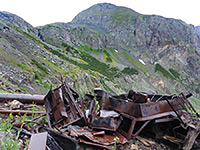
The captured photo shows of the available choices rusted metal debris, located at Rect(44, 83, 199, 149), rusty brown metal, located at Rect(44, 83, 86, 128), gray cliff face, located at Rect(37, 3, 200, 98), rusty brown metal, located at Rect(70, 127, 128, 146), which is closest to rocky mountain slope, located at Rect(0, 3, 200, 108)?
gray cliff face, located at Rect(37, 3, 200, 98)

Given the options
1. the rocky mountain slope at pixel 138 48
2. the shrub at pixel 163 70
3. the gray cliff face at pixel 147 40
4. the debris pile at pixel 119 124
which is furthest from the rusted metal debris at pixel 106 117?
the shrub at pixel 163 70

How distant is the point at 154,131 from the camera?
4.07 m

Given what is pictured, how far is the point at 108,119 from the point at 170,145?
186 cm

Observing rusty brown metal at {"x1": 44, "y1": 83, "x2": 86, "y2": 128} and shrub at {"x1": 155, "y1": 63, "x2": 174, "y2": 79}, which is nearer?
rusty brown metal at {"x1": 44, "y1": 83, "x2": 86, "y2": 128}

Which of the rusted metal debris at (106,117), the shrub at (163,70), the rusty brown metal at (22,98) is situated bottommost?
the shrub at (163,70)

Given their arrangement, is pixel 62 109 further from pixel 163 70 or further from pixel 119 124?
pixel 163 70

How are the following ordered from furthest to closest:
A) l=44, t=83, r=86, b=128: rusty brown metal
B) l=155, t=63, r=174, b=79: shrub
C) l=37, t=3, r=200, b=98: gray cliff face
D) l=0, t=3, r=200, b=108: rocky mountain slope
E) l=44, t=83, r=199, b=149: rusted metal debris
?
l=37, t=3, r=200, b=98: gray cliff face, l=155, t=63, r=174, b=79: shrub, l=0, t=3, r=200, b=108: rocky mountain slope, l=44, t=83, r=86, b=128: rusty brown metal, l=44, t=83, r=199, b=149: rusted metal debris

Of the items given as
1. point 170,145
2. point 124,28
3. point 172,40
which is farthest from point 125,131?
point 124,28

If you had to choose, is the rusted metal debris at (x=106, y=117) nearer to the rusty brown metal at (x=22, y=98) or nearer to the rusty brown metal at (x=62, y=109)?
the rusty brown metal at (x=62, y=109)

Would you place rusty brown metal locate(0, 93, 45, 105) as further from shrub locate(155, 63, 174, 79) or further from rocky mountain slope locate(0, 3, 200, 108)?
shrub locate(155, 63, 174, 79)

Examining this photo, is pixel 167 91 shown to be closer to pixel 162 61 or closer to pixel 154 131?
pixel 162 61

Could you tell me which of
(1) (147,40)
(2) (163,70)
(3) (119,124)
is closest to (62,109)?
(3) (119,124)

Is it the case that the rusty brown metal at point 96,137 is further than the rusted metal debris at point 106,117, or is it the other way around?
the rusted metal debris at point 106,117

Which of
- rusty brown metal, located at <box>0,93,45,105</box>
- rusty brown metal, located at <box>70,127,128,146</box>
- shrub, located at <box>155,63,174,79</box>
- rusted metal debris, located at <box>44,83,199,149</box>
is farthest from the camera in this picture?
shrub, located at <box>155,63,174,79</box>
